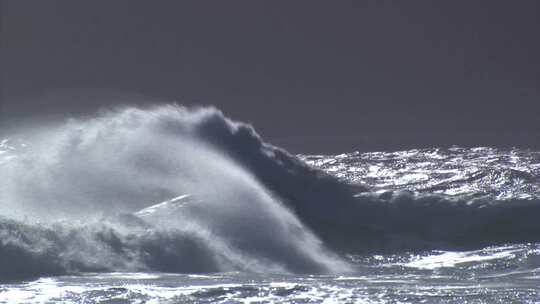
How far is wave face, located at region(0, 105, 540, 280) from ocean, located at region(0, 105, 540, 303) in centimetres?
3

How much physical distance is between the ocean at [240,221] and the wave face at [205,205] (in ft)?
0.11

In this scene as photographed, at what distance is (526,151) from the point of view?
23.6 m

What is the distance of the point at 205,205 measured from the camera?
14961mm

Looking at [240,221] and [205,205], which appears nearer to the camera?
[240,221]

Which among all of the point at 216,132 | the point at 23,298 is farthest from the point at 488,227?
the point at 23,298

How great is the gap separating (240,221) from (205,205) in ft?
3.18

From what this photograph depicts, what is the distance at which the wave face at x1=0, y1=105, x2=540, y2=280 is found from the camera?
12.5 m

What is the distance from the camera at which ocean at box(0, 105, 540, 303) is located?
35.9ft

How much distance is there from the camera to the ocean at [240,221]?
10.9 meters

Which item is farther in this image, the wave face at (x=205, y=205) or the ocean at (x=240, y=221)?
the wave face at (x=205, y=205)

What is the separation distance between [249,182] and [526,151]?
9322mm

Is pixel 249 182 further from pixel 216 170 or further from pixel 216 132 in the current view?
pixel 216 132

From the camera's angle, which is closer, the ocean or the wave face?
the ocean

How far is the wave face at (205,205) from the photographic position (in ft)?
41.1
